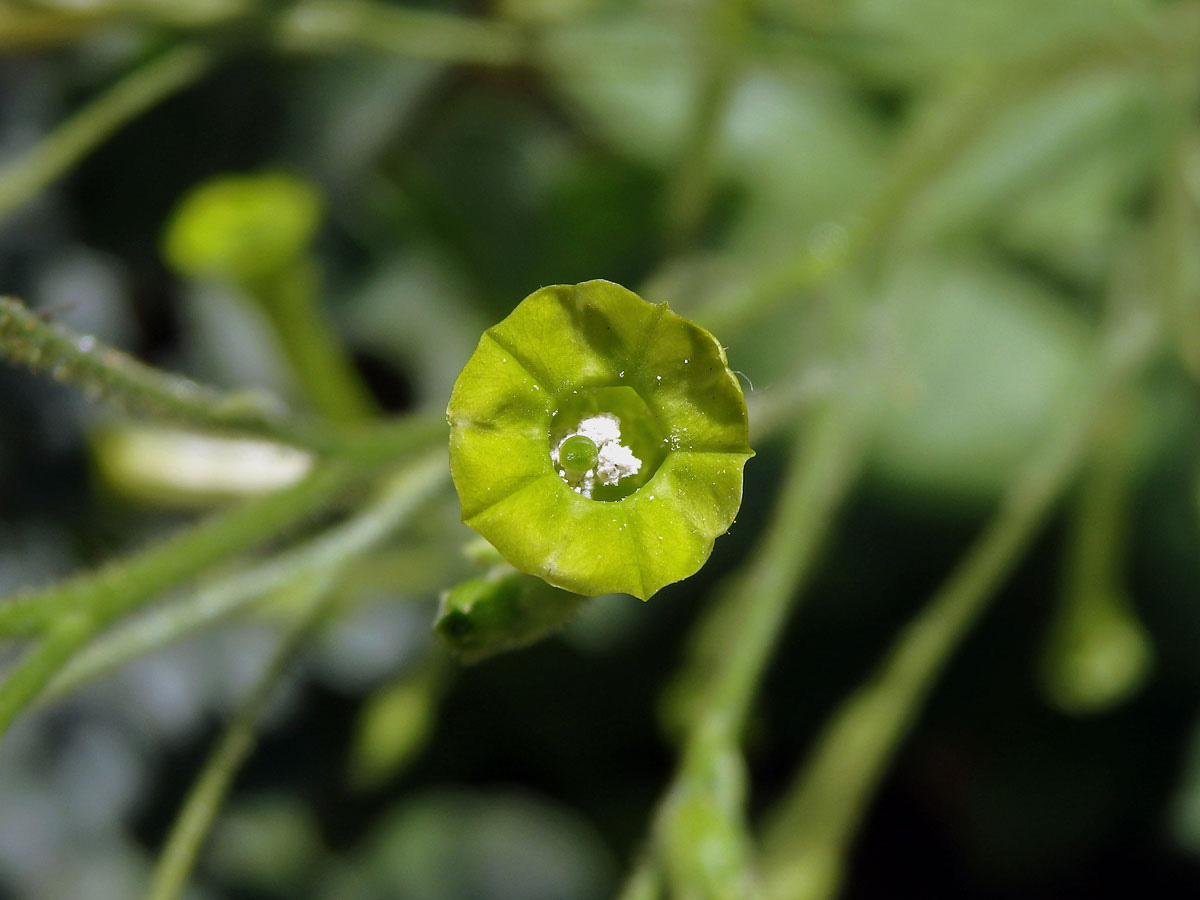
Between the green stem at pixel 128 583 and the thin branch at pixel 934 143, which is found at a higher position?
the thin branch at pixel 934 143

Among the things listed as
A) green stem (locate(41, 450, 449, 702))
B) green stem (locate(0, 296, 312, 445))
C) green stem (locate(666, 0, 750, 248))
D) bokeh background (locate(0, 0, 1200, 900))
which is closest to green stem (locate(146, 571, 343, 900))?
green stem (locate(41, 450, 449, 702))

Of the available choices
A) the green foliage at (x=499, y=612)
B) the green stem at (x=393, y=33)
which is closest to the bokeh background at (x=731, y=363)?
the green stem at (x=393, y=33)

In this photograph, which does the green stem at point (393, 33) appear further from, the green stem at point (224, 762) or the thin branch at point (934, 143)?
the green stem at point (224, 762)

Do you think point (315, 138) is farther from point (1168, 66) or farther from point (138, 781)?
point (1168, 66)

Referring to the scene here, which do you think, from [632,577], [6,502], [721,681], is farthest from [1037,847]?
[6,502]

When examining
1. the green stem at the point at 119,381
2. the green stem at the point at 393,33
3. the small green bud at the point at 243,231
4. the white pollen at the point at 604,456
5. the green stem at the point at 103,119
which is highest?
the green stem at the point at 393,33

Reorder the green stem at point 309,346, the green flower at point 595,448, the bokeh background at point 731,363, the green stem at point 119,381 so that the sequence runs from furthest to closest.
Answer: the bokeh background at point 731,363 < the green stem at point 309,346 < the green stem at point 119,381 < the green flower at point 595,448
